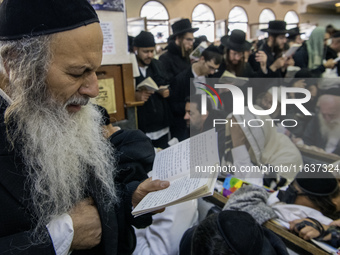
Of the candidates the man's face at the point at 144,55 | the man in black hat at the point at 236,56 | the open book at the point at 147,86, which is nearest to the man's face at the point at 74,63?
the open book at the point at 147,86

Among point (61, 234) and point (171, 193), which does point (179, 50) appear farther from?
point (61, 234)

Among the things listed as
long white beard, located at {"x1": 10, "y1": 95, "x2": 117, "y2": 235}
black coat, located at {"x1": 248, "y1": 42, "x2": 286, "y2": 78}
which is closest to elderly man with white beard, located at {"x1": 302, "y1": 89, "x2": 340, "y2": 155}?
black coat, located at {"x1": 248, "y1": 42, "x2": 286, "y2": 78}

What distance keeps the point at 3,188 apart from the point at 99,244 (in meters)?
0.42

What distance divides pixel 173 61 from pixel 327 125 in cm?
226

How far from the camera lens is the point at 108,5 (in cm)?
248

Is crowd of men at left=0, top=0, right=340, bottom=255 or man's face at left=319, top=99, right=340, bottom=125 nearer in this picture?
crowd of men at left=0, top=0, right=340, bottom=255

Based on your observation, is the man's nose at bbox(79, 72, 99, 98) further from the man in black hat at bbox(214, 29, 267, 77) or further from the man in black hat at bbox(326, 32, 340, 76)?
the man in black hat at bbox(326, 32, 340, 76)

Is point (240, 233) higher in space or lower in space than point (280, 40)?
lower

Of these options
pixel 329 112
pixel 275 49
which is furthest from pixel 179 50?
pixel 329 112

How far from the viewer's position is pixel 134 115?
9.73ft

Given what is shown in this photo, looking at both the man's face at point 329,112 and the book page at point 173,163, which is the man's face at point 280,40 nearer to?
the man's face at point 329,112

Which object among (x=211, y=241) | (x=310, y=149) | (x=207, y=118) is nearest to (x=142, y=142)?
(x=211, y=241)

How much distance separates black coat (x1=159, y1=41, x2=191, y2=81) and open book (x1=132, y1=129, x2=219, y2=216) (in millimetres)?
2941

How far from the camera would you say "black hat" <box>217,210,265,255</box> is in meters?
1.36
